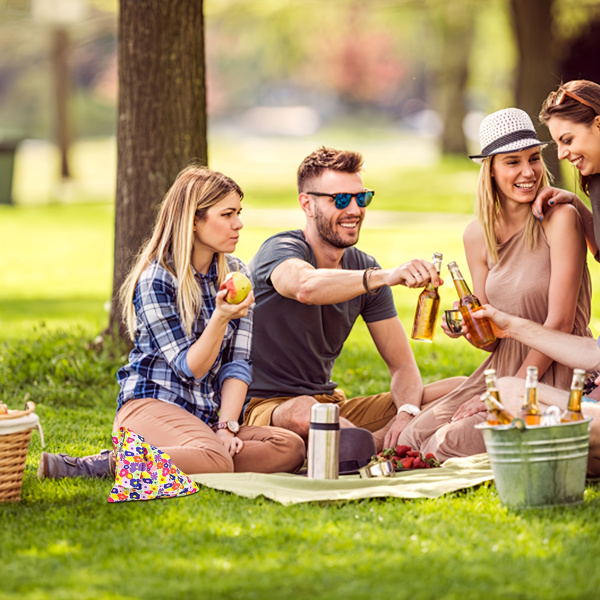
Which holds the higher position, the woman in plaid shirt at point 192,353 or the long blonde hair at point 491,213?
the long blonde hair at point 491,213

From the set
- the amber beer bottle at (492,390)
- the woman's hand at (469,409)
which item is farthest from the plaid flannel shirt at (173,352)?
the amber beer bottle at (492,390)

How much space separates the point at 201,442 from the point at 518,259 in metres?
1.82

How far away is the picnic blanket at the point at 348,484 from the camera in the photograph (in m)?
4.86

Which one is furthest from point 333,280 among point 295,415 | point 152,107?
point 152,107

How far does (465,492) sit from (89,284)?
1039 centimetres

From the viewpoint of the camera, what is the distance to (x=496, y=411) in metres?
4.67

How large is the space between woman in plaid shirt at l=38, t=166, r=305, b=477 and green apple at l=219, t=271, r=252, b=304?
4 cm

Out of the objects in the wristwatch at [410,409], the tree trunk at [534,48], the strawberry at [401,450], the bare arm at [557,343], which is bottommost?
the strawberry at [401,450]

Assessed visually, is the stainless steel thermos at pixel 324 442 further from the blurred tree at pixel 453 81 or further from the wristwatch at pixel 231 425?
the blurred tree at pixel 453 81

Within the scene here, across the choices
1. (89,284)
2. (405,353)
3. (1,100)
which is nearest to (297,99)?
(1,100)

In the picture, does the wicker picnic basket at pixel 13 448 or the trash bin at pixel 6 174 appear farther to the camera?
the trash bin at pixel 6 174

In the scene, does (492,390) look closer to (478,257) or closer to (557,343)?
(557,343)

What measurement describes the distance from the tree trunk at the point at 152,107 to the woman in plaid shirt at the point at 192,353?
2462mm

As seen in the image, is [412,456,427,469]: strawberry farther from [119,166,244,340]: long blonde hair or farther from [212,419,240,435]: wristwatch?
[119,166,244,340]: long blonde hair
